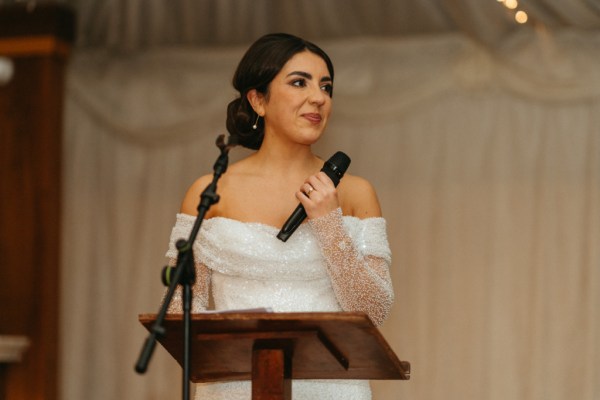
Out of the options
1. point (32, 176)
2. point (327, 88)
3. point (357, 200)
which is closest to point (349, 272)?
point (357, 200)

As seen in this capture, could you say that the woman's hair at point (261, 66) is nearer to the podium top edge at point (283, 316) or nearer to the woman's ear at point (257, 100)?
the woman's ear at point (257, 100)

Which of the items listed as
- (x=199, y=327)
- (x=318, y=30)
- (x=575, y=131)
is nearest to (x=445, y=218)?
(x=575, y=131)

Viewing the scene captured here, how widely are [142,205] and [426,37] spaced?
207 centimetres

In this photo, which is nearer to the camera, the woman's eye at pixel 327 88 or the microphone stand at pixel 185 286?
the microphone stand at pixel 185 286

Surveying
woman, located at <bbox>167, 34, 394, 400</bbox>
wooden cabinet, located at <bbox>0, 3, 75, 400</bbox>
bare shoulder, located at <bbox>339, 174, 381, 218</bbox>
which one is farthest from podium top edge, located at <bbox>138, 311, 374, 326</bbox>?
wooden cabinet, located at <bbox>0, 3, 75, 400</bbox>

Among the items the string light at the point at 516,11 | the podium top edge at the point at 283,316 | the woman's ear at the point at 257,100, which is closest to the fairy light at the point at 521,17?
the string light at the point at 516,11

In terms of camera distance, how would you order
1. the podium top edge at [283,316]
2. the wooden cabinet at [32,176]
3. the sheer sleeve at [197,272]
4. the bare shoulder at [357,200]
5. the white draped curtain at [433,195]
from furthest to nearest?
the wooden cabinet at [32,176], the white draped curtain at [433,195], the bare shoulder at [357,200], the sheer sleeve at [197,272], the podium top edge at [283,316]

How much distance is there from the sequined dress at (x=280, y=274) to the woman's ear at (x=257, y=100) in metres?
0.39

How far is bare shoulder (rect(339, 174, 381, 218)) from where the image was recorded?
3.31 m

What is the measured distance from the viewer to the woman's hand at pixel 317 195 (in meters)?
2.84

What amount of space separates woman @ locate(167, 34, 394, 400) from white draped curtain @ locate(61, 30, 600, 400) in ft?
7.95

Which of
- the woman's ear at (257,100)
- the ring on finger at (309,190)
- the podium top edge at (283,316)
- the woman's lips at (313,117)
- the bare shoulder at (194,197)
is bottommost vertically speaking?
the podium top edge at (283,316)

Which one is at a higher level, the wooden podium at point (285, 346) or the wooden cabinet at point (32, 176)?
the wooden cabinet at point (32, 176)

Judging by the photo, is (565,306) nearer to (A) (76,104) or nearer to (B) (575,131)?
(B) (575,131)
